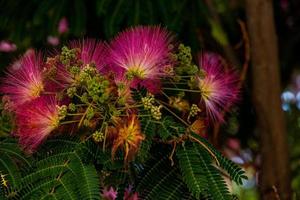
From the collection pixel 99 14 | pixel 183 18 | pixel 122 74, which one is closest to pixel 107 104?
pixel 122 74

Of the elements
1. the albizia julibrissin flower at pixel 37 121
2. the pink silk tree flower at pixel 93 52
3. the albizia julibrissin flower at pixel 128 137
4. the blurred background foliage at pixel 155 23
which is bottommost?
the albizia julibrissin flower at pixel 128 137

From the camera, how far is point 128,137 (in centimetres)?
159

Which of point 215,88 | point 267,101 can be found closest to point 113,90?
point 215,88

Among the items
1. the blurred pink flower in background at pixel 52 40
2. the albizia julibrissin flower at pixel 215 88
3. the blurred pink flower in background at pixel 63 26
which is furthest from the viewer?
the blurred pink flower in background at pixel 52 40

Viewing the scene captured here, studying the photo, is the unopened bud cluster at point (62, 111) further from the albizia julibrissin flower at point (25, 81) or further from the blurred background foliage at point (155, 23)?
the blurred background foliage at point (155, 23)

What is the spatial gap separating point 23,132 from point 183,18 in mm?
1416

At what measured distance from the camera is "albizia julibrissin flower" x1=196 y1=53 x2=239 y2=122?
71.2 inches

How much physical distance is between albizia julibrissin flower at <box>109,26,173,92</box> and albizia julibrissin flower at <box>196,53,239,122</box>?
4.6 inches

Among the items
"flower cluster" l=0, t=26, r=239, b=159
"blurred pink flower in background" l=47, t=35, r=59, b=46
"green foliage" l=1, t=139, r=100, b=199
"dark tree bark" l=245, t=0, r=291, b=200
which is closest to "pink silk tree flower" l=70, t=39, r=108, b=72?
"flower cluster" l=0, t=26, r=239, b=159

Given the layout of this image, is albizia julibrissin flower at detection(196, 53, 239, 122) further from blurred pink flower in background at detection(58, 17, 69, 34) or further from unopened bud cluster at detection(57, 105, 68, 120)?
blurred pink flower in background at detection(58, 17, 69, 34)

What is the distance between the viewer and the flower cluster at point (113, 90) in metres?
1.62

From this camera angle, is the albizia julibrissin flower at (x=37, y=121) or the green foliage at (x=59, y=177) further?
the albizia julibrissin flower at (x=37, y=121)

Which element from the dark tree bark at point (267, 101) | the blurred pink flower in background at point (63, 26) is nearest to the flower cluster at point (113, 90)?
the dark tree bark at point (267, 101)

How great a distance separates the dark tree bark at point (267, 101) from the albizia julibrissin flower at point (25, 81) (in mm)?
1338
